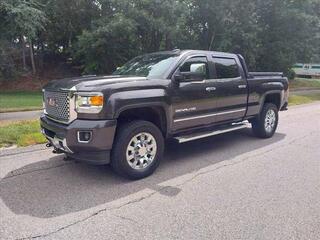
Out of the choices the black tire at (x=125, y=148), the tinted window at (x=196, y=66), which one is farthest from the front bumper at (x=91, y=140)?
the tinted window at (x=196, y=66)

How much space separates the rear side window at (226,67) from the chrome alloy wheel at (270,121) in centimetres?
154

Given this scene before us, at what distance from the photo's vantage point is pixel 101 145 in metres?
4.75

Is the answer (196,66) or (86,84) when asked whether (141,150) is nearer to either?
(86,84)

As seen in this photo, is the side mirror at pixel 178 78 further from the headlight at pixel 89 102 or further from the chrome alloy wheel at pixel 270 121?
the chrome alloy wheel at pixel 270 121

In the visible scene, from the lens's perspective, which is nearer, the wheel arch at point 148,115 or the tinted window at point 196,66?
the wheel arch at point 148,115

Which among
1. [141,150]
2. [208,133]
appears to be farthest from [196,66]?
[141,150]

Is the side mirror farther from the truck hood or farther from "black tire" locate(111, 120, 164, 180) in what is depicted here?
"black tire" locate(111, 120, 164, 180)

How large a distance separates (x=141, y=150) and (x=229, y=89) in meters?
2.53

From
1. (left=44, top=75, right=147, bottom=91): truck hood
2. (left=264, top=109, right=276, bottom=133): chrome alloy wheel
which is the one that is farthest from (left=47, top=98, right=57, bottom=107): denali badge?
(left=264, top=109, right=276, bottom=133): chrome alloy wheel

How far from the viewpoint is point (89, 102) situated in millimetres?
4777

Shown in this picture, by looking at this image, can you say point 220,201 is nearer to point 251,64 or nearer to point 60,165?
point 60,165

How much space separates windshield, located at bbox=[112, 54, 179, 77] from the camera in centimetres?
584

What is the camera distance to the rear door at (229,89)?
6.66 m

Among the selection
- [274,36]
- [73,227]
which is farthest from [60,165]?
[274,36]
